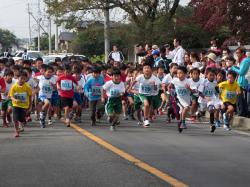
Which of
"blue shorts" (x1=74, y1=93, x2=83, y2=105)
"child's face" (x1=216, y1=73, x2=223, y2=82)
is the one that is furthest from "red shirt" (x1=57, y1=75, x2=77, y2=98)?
"child's face" (x1=216, y1=73, x2=223, y2=82)

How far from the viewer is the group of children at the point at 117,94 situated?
13447 millimetres

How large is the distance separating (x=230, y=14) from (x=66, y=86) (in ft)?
32.3

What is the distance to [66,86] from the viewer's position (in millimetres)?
14703

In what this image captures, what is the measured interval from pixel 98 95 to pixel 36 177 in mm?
7101

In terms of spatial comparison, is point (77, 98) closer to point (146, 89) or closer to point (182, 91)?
point (146, 89)

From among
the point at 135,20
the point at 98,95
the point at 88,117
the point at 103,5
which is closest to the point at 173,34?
the point at 135,20

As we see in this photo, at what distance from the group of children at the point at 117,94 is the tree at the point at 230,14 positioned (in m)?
6.63

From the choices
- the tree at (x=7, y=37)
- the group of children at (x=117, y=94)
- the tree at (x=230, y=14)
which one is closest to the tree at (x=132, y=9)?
the tree at (x=230, y=14)

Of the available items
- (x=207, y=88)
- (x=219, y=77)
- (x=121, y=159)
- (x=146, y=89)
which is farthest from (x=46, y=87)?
(x=121, y=159)

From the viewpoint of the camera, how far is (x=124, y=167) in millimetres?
8656

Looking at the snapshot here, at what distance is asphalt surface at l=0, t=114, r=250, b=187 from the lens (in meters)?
7.78

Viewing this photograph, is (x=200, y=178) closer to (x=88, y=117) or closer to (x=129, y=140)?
(x=129, y=140)

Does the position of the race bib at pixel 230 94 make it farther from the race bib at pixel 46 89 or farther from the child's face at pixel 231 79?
the race bib at pixel 46 89

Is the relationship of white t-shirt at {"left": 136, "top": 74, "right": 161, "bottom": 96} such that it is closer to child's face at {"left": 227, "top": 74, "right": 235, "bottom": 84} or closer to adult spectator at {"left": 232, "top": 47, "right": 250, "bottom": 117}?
child's face at {"left": 227, "top": 74, "right": 235, "bottom": 84}
